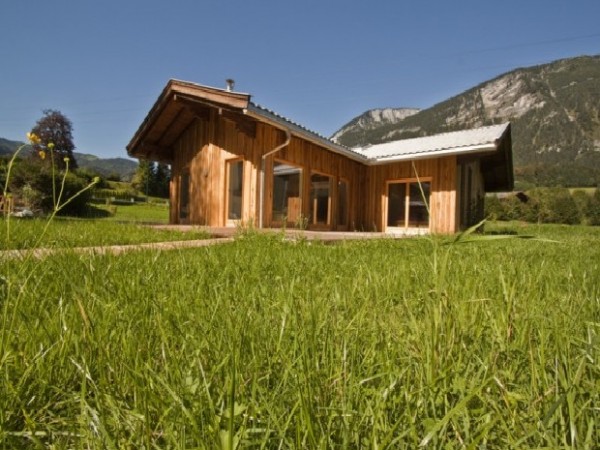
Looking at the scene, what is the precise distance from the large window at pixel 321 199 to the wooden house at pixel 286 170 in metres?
0.03

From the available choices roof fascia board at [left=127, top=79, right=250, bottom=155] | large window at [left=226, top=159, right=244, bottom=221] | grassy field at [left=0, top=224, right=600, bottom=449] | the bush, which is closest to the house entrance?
large window at [left=226, top=159, right=244, bottom=221]

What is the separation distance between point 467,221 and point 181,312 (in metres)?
13.8

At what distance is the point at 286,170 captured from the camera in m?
12.4

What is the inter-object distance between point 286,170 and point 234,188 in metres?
2.54

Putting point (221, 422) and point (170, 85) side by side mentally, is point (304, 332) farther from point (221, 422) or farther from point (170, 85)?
point (170, 85)

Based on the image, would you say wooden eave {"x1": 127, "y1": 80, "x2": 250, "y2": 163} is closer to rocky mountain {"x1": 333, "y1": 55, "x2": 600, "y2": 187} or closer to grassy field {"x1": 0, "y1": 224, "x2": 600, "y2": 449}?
grassy field {"x1": 0, "y1": 224, "x2": 600, "y2": 449}

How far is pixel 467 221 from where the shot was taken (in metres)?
13.4

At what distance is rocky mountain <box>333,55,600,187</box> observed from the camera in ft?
318

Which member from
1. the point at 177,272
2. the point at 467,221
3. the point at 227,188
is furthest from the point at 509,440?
the point at 467,221

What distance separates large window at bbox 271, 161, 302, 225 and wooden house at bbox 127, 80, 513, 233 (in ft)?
0.12

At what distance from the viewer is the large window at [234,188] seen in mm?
10305

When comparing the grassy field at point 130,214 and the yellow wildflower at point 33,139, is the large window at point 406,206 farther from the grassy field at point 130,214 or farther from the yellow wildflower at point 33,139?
the yellow wildflower at point 33,139

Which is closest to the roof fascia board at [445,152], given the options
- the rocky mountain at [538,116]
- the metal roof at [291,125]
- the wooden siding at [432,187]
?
the wooden siding at [432,187]

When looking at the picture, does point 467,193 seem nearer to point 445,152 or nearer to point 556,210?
point 445,152
